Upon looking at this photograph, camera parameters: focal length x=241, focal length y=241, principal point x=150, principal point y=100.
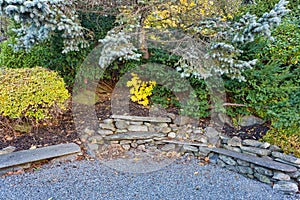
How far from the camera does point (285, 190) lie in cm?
225

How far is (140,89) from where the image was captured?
3.36 metres

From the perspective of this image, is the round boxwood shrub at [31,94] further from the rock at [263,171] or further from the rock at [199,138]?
the rock at [263,171]

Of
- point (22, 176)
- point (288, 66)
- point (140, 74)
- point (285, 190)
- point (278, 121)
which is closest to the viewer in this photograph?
point (285, 190)

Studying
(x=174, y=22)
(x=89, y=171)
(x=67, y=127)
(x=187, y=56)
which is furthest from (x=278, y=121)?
(x=67, y=127)

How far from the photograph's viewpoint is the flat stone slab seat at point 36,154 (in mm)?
2463

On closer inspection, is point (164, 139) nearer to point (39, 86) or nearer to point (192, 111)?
point (192, 111)

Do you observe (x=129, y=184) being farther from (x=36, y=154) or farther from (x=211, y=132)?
(x=211, y=132)

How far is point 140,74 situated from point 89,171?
1489 millimetres

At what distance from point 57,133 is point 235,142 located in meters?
2.18

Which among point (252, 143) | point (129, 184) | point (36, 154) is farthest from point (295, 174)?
point (36, 154)

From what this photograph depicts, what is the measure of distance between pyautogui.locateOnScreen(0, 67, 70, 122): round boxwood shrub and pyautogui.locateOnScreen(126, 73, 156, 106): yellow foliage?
899 mm

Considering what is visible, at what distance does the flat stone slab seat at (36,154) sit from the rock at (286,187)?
2.13 metres

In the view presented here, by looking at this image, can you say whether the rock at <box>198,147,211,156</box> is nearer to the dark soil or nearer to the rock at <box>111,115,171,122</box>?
the dark soil

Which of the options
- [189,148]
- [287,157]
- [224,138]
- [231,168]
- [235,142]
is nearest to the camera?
[287,157]
